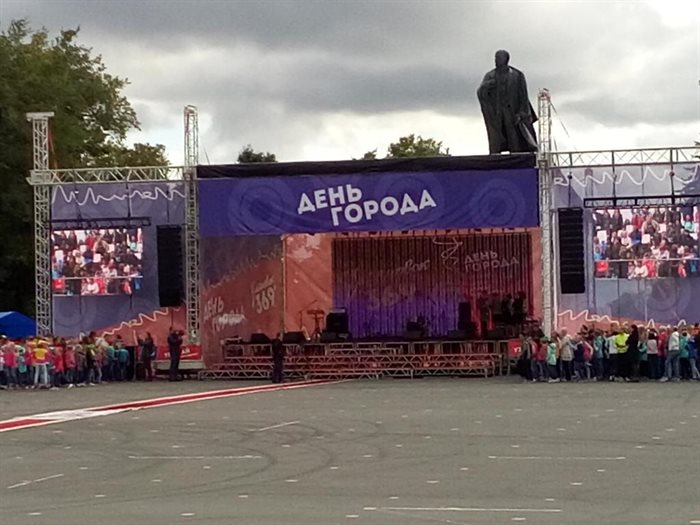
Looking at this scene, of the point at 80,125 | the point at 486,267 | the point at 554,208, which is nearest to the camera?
the point at 554,208

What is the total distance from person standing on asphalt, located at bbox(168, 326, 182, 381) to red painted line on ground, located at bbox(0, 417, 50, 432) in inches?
418

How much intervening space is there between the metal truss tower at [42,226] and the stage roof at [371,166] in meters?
4.08

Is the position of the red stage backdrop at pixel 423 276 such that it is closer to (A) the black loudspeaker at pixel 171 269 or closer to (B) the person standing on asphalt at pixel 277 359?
(B) the person standing on asphalt at pixel 277 359

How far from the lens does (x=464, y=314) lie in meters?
37.8

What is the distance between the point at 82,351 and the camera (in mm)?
31641

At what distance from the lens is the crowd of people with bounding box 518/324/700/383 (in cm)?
2930

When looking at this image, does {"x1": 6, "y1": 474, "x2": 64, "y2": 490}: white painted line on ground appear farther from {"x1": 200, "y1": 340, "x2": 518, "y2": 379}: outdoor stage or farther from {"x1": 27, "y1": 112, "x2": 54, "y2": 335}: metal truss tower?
{"x1": 27, "y1": 112, "x2": 54, "y2": 335}: metal truss tower

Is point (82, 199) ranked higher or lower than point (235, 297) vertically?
higher

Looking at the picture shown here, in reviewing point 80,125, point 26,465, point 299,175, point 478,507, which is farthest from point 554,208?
point 80,125

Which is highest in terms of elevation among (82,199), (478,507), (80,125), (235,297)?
(80,125)

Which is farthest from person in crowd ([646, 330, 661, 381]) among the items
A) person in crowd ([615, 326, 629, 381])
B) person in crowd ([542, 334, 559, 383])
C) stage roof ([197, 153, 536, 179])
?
stage roof ([197, 153, 536, 179])

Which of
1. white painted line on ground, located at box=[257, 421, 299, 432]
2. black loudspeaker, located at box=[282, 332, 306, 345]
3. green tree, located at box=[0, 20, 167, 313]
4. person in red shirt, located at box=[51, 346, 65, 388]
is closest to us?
white painted line on ground, located at box=[257, 421, 299, 432]

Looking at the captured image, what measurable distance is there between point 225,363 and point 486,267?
9129 mm

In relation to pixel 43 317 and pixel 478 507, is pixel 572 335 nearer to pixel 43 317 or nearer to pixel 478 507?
pixel 43 317
